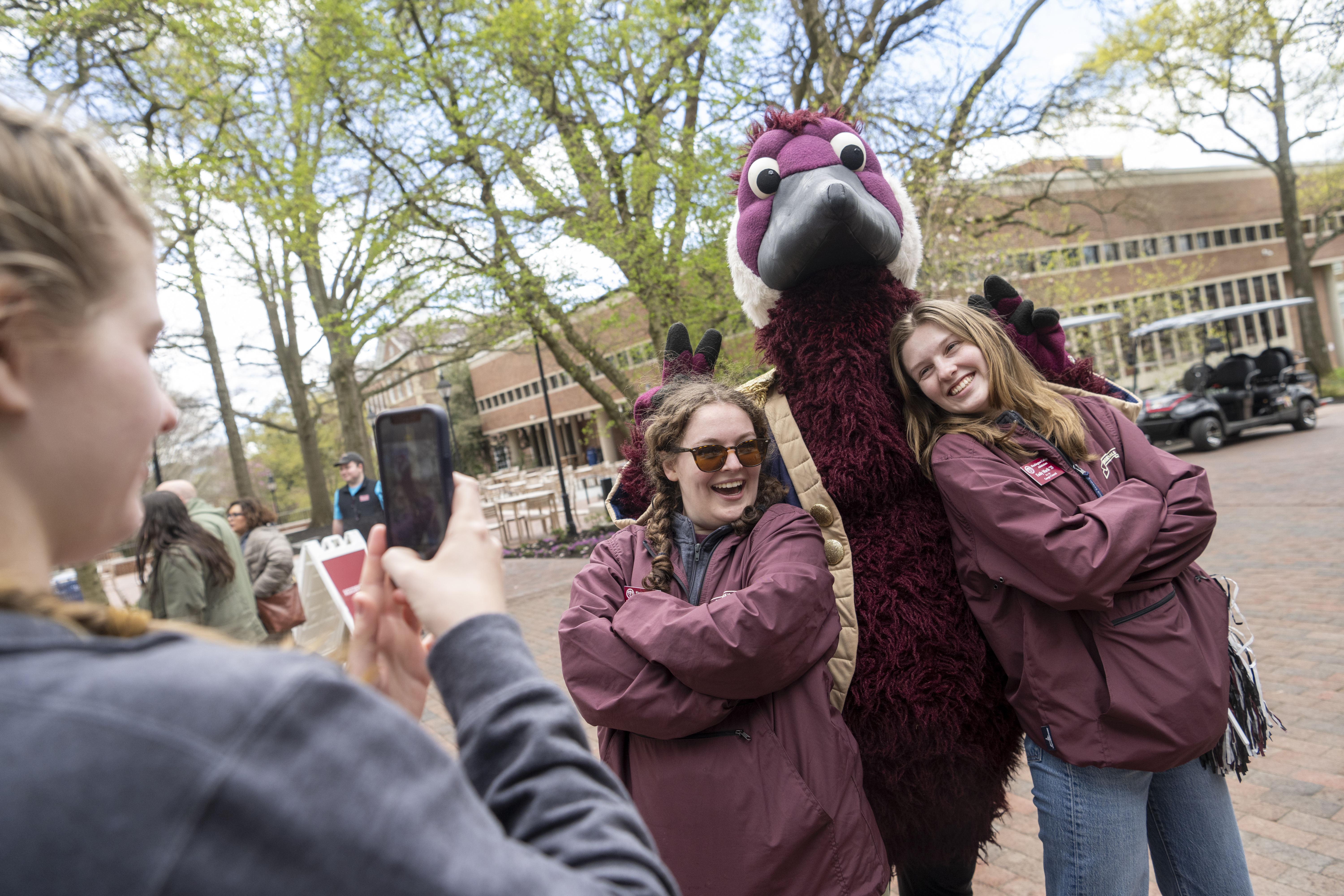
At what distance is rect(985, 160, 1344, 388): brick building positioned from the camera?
2361 centimetres

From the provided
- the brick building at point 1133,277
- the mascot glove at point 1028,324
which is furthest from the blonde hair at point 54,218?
the brick building at point 1133,277

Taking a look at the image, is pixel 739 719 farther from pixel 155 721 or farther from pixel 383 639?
pixel 155 721

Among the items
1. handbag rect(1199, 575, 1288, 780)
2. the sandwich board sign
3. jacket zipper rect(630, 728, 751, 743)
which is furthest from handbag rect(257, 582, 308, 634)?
handbag rect(1199, 575, 1288, 780)

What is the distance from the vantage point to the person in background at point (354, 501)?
7.52 metres

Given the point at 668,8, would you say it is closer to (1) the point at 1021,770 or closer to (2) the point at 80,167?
(1) the point at 1021,770

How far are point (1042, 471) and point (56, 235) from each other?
1.92m

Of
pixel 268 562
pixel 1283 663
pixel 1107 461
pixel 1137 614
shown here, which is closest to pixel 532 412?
pixel 268 562

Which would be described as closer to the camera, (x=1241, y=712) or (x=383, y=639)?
(x=383, y=639)

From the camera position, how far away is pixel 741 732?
1.77m

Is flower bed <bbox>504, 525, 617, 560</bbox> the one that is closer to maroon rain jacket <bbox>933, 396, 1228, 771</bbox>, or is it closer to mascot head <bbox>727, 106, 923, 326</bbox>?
mascot head <bbox>727, 106, 923, 326</bbox>

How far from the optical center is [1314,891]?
2.63 meters

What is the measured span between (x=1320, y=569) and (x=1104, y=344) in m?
19.8

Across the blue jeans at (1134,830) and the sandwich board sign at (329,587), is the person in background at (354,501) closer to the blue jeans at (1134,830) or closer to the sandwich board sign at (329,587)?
the sandwich board sign at (329,587)

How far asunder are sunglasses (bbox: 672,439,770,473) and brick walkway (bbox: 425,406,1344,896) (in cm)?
205
